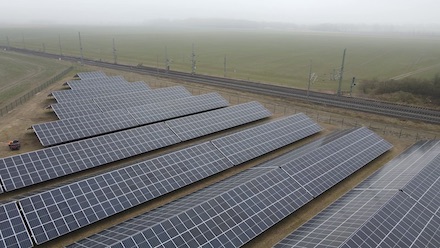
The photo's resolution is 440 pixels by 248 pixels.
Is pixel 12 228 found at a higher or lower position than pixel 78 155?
higher

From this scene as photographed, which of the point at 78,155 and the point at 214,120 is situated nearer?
the point at 78,155

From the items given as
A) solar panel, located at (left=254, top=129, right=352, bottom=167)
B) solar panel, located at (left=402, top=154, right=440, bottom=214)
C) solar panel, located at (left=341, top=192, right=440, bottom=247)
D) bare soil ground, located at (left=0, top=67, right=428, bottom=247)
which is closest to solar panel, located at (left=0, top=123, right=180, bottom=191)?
bare soil ground, located at (left=0, top=67, right=428, bottom=247)

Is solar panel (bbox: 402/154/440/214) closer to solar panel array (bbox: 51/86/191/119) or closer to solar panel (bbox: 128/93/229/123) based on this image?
solar panel (bbox: 128/93/229/123)

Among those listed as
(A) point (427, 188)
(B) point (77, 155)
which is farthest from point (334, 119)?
(B) point (77, 155)

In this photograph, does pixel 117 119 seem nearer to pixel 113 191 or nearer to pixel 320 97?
pixel 113 191

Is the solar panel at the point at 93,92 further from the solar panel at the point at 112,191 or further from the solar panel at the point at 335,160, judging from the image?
the solar panel at the point at 335,160

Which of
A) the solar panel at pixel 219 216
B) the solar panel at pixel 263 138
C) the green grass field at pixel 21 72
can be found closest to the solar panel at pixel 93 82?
the green grass field at pixel 21 72
